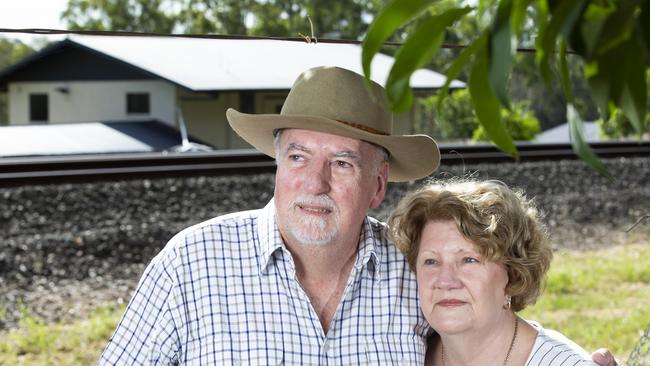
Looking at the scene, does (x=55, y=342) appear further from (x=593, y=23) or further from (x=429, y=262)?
(x=593, y=23)

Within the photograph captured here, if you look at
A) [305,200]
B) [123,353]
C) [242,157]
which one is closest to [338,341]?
[305,200]

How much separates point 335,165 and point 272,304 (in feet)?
1.27

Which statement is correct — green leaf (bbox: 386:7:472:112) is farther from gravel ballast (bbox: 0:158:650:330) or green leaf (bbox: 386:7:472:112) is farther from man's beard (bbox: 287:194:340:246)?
gravel ballast (bbox: 0:158:650:330)

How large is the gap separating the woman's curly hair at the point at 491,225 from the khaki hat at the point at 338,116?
14cm

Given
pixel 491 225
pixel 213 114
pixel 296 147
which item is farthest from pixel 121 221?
pixel 213 114

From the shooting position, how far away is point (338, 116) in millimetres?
2520

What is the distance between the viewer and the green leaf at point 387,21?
2.40 feet

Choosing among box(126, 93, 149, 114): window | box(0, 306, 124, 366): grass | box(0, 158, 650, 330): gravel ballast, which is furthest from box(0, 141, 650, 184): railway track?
box(126, 93, 149, 114): window

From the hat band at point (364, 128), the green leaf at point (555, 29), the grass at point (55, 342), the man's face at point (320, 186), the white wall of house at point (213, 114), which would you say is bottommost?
→ the grass at point (55, 342)

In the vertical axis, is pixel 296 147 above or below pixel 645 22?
below

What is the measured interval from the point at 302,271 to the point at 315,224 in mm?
182

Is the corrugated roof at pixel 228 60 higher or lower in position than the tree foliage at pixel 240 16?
lower

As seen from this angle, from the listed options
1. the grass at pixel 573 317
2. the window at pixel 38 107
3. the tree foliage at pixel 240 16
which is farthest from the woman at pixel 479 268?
the tree foliage at pixel 240 16

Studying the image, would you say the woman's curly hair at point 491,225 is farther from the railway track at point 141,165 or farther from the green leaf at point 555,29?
the railway track at point 141,165
